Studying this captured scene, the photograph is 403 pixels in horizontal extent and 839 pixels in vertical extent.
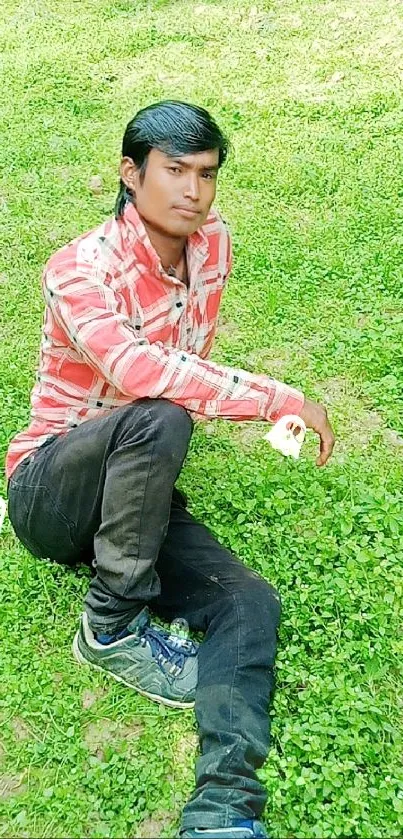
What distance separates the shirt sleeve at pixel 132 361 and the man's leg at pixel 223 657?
0.52 meters

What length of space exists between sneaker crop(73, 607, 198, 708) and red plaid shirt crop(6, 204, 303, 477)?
0.62 metres

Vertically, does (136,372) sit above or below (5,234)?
above

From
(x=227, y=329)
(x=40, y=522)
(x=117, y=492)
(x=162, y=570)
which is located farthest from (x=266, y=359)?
(x=117, y=492)

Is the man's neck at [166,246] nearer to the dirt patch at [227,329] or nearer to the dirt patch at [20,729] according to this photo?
the dirt patch at [20,729]

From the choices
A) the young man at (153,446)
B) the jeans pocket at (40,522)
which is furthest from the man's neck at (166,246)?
the jeans pocket at (40,522)

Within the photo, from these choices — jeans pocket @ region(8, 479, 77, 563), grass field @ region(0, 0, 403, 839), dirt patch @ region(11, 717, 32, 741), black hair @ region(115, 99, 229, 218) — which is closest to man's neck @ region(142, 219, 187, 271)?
black hair @ region(115, 99, 229, 218)

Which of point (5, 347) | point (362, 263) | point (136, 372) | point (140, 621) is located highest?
point (136, 372)

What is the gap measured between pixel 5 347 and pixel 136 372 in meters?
1.94

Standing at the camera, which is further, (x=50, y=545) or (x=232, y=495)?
(x=232, y=495)

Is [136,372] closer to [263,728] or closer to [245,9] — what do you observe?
[263,728]

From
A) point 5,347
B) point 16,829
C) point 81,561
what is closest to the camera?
point 16,829

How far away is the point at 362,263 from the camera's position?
4680mm

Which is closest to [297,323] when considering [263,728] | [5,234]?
[5,234]

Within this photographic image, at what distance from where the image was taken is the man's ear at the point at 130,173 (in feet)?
8.90
